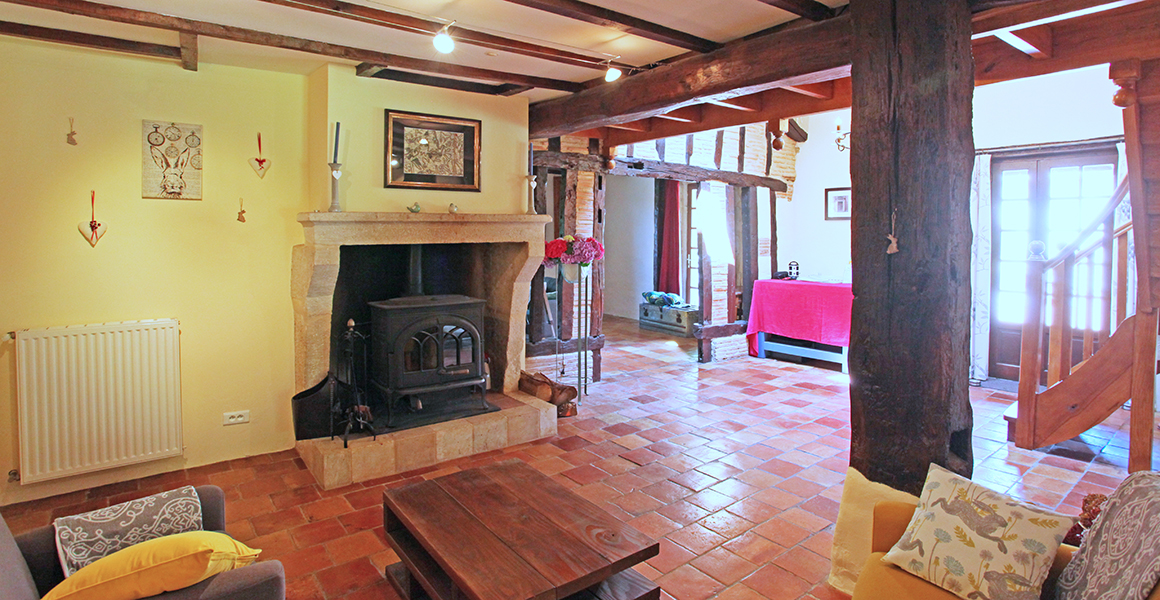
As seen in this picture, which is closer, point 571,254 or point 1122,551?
point 1122,551

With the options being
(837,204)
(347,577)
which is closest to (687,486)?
(347,577)

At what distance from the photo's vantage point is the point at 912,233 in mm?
2289

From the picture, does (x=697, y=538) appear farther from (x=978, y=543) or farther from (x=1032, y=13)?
(x=1032, y=13)

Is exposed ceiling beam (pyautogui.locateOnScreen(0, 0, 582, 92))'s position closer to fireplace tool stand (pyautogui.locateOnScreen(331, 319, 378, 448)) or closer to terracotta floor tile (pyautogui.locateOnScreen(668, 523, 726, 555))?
fireplace tool stand (pyautogui.locateOnScreen(331, 319, 378, 448))

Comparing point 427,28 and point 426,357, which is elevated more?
point 427,28

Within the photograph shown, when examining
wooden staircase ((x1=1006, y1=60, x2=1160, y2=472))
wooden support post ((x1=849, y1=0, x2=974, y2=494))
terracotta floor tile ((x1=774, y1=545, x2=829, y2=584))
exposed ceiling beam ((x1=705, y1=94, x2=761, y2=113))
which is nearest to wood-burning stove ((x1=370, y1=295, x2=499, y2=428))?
terracotta floor tile ((x1=774, y1=545, x2=829, y2=584))

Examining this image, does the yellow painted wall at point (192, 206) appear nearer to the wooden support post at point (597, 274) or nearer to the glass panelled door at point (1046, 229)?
the wooden support post at point (597, 274)

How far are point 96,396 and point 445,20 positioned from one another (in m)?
2.75

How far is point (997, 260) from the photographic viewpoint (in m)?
6.03

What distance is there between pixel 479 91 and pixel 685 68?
1552mm

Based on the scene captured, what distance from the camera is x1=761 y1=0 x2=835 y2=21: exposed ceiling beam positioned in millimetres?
2566

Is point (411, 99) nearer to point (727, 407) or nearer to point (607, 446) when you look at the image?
point (607, 446)

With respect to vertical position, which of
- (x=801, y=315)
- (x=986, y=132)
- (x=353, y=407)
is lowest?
(x=353, y=407)

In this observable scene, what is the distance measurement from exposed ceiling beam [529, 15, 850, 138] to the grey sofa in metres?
2.81
